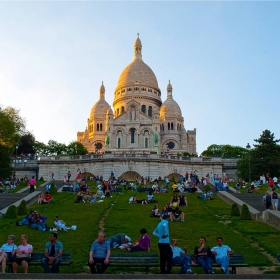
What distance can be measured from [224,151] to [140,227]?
90293 millimetres

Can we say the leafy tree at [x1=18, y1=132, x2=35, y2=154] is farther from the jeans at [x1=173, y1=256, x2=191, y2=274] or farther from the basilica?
the jeans at [x1=173, y1=256, x2=191, y2=274]

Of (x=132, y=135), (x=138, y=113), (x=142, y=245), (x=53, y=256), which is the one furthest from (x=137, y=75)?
(x=53, y=256)

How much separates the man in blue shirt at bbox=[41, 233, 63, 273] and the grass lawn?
42 centimetres

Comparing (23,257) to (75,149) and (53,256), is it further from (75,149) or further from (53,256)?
(75,149)

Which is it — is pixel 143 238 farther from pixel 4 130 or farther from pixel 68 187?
pixel 4 130

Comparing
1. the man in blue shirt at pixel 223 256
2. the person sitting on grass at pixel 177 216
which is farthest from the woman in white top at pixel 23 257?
the person sitting on grass at pixel 177 216

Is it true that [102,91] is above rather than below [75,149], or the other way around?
above

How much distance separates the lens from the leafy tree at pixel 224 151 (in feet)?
339

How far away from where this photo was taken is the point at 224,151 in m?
106

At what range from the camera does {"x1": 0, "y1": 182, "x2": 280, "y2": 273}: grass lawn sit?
13906mm

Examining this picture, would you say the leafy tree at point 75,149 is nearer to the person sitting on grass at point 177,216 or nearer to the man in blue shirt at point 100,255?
the person sitting on grass at point 177,216

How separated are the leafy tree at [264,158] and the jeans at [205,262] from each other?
131ft

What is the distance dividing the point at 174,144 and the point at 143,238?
9028 cm


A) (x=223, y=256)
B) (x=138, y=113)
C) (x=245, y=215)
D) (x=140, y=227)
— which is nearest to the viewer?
(x=223, y=256)
